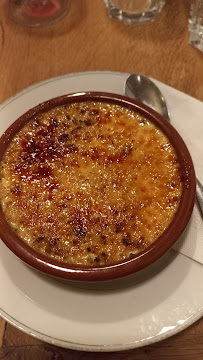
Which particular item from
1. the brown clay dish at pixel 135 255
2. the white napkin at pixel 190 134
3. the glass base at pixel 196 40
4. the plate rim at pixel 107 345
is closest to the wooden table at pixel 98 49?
the glass base at pixel 196 40

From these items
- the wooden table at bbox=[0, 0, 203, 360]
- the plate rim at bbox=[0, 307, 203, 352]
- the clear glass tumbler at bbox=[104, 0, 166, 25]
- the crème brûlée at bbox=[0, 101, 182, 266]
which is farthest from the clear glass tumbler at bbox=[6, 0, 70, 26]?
the plate rim at bbox=[0, 307, 203, 352]

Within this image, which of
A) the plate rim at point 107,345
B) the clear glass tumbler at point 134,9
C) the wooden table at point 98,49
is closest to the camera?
the plate rim at point 107,345

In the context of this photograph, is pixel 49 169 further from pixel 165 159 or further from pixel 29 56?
pixel 29 56

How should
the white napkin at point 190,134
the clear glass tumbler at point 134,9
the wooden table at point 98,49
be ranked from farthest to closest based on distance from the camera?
A: the clear glass tumbler at point 134,9
the wooden table at point 98,49
the white napkin at point 190,134

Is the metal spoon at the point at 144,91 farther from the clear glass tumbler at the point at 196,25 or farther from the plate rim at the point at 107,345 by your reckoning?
the plate rim at the point at 107,345

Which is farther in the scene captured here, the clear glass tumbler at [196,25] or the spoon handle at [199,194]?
the clear glass tumbler at [196,25]

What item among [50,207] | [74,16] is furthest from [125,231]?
[74,16]
